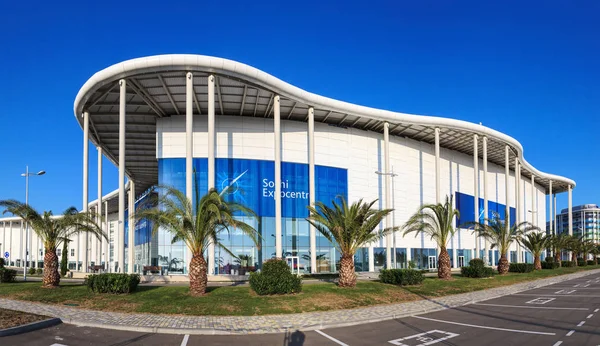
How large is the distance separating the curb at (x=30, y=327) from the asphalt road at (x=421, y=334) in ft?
1.04

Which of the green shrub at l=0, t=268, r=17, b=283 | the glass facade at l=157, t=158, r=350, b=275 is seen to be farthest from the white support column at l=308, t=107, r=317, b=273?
the green shrub at l=0, t=268, r=17, b=283

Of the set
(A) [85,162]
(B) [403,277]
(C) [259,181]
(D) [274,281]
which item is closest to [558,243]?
(C) [259,181]

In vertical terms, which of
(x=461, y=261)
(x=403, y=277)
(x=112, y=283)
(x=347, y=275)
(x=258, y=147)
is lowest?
(x=461, y=261)

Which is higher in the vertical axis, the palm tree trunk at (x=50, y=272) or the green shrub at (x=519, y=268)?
the palm tree trunk at (x=50, y=272)

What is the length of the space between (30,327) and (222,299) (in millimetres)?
7917

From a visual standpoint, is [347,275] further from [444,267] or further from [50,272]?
[50,272]

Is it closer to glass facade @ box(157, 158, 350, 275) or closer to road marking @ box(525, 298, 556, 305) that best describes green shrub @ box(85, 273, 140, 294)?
glass facade @ box(157, 158, 350, 275)

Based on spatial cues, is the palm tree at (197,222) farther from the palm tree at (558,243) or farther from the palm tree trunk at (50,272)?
the palm tree at (558,243)

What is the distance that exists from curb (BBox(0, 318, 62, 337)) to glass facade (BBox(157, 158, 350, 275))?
2333 cm

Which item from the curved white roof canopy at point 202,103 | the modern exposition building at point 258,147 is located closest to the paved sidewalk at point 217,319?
the modern exposition building at point 258,147

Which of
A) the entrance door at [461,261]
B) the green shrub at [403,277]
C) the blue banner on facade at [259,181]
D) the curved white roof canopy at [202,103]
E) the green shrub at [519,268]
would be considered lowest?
the entrance door at [461,261]

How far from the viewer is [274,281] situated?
22109 mm

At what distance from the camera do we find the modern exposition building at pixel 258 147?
3575 centimetres

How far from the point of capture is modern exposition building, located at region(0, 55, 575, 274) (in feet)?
117
